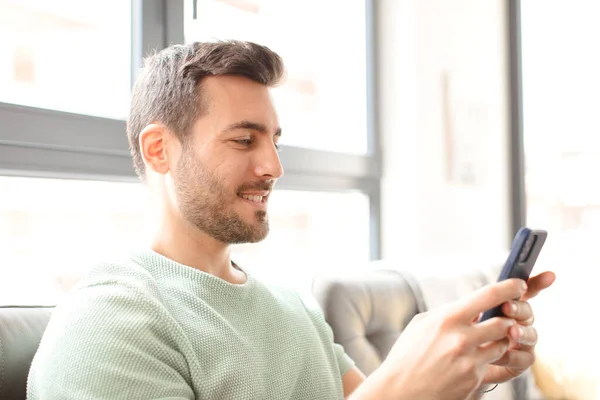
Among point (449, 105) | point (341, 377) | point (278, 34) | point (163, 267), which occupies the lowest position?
point (341, 377)

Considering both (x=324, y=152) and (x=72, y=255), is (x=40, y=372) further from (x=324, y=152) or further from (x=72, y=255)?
(x=324, y=152)

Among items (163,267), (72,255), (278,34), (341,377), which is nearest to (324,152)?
(278,34)

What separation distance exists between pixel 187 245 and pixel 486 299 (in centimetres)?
58

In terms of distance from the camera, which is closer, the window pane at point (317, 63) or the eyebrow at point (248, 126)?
the eyebrow at point (248, 126)

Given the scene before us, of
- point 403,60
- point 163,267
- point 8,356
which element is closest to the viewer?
point 8,356

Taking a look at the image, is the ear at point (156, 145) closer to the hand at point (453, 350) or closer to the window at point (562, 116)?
the hand at point (453, 350)

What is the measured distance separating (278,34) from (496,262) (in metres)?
1.18

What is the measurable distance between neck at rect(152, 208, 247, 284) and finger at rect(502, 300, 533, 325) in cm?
54

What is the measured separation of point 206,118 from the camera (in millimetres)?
1363

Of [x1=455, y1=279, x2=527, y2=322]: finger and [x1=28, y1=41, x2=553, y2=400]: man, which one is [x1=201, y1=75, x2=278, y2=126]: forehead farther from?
[x1=455, y1=279, x2=527, y2=322]: finger

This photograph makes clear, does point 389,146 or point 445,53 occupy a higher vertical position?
point 445,53

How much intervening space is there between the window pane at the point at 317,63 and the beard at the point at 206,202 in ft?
4.12

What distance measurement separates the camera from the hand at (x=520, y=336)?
1.10 metres

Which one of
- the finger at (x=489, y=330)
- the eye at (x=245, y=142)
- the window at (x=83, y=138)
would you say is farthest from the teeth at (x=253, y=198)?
the finger at (x=489, y=330)
